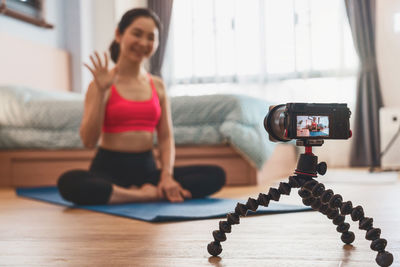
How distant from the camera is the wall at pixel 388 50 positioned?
4500 millimetres

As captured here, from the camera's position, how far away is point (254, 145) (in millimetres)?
2688

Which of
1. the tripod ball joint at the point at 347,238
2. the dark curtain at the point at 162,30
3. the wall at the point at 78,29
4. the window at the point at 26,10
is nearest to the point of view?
the tripod ball joint at the point at 347,238

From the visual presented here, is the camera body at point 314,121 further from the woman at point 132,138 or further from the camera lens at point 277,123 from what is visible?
the woman at point 132,138

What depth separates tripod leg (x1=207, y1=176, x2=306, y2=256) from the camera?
86cm

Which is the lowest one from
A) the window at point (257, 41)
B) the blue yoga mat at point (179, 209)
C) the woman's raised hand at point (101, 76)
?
the blue yoga mat at point (179, 209)

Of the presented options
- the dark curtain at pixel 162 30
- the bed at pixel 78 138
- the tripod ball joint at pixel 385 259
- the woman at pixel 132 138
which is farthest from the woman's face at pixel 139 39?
the dark curtain at pixel 162 30

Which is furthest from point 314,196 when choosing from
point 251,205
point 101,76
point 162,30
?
point 162,30

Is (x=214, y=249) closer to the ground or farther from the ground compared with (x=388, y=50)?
closer to the ground

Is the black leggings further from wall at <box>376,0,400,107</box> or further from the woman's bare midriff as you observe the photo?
wall at <box>376,0,400,107</box>

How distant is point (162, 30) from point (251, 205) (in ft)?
14.3

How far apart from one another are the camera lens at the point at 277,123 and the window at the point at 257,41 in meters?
3.90

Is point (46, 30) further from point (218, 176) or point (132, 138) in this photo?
point (218, 176)

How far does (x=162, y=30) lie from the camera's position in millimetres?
5070

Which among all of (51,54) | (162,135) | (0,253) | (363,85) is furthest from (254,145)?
(51,54)
